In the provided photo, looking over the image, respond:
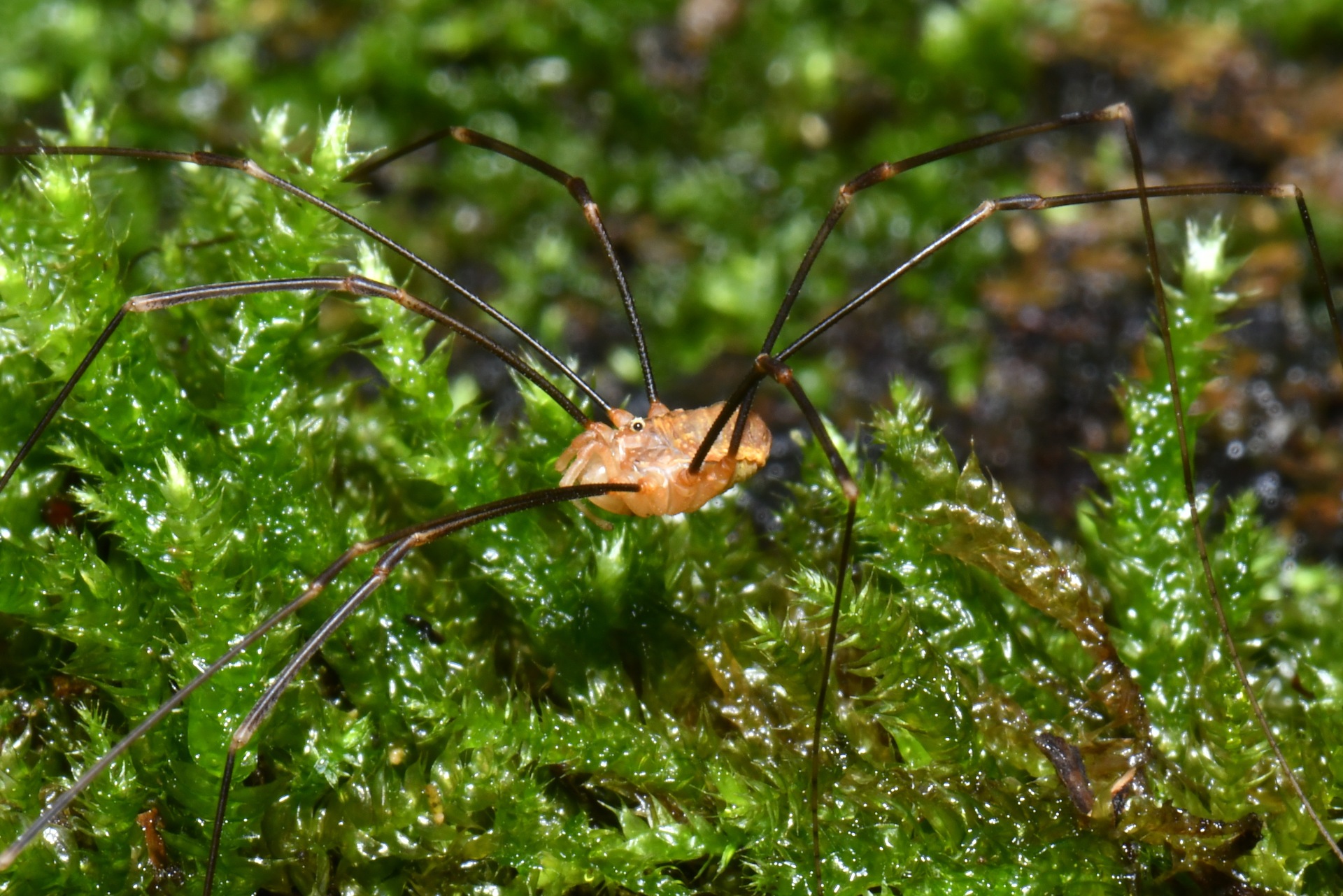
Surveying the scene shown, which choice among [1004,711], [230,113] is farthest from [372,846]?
[230,113]

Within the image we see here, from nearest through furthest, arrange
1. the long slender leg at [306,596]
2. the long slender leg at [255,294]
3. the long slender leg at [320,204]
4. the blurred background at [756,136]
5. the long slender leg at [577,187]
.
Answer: the long slender leg at [306,596]
the long slender leg at [255,294]
the long slender leg at [320,204]
the long slender leg at [577,187]
the blurred background at [756,136]

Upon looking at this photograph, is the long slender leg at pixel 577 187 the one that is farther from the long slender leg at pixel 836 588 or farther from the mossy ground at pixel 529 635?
the long slender leg at pixel 836 588

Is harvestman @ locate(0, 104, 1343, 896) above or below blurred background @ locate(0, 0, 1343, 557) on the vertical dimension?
below

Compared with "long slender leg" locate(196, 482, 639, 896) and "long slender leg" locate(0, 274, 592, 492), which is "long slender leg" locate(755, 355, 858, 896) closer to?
"long slender leg" locate(196, 482, 639, 896)

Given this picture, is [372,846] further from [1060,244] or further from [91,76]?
[91,76]

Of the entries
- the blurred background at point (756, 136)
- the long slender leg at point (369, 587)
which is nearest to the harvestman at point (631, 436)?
the long slender leg at point (369, 587)

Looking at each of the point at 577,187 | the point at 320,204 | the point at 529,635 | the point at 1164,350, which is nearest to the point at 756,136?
the point at 577,187

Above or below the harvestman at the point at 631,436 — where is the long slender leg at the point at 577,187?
above

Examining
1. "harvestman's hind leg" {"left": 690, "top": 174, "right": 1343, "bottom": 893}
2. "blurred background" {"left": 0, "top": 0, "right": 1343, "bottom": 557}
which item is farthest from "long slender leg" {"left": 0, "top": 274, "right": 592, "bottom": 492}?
"blurred background" {"left": 0, "top": 0, "right": 1343, "bottom": 557}

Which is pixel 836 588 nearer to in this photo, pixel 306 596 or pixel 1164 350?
pixel 306 596
